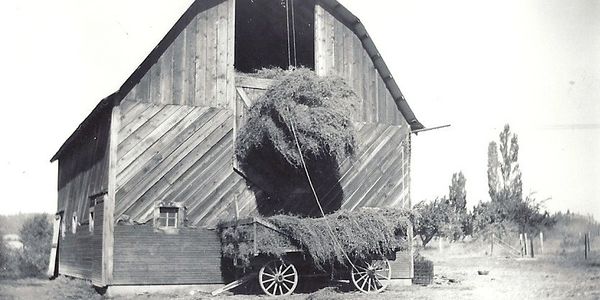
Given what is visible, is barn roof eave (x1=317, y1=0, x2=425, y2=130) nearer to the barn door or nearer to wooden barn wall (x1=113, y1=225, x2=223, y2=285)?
wooden barn wall (x1=113, y1=225, x2=223, y2=285)

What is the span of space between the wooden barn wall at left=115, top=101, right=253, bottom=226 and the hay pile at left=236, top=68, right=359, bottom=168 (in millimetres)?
1252

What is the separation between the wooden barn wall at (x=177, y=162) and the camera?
51.7 feet

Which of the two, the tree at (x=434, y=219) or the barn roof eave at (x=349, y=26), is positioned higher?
the barn roof eave at (x=349, y=26)

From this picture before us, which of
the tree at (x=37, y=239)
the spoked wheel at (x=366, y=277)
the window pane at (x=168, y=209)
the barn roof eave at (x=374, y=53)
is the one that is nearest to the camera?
the window pane at (x=168, y=209)

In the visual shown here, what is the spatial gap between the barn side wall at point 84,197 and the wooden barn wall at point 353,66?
6.71 m

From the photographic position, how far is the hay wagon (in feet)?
48.2

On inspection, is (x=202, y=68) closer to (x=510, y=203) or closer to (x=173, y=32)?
(x=173, y=32)

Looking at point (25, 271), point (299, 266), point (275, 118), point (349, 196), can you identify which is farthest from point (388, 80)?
point (25, 271)

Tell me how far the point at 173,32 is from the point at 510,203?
33.6 metres

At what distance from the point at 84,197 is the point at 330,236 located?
8654 millimetres

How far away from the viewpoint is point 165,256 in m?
15.9

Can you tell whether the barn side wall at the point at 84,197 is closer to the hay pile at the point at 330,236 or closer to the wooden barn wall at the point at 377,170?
the hay pile at the point at 330,236

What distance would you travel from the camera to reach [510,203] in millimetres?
43688

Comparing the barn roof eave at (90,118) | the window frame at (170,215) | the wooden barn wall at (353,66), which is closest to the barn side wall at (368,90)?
the wooden barn wall at (353,66)
